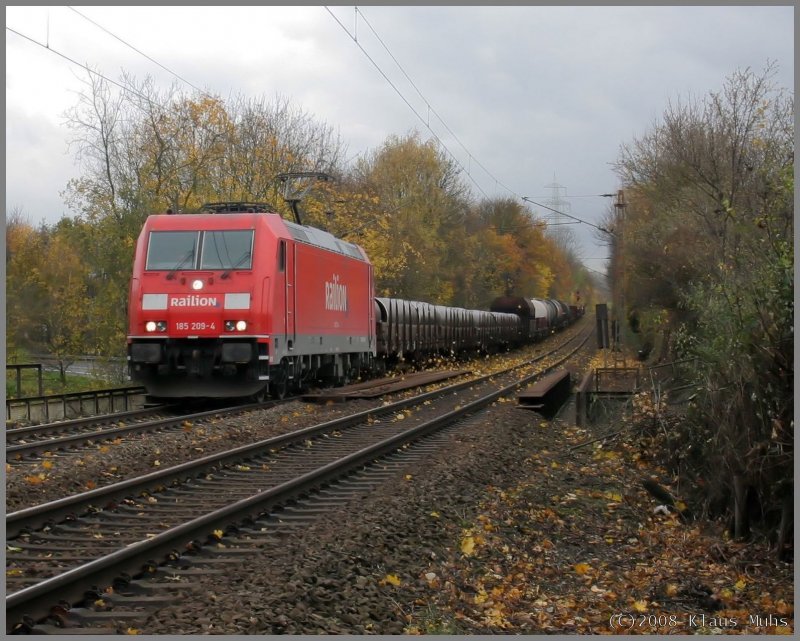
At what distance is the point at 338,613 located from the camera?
18.2 feet

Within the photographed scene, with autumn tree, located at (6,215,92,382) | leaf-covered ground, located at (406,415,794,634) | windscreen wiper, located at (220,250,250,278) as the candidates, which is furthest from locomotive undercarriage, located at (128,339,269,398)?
autumn tree, located at (6,215,92,382)

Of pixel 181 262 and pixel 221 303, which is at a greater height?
pixel 181 262

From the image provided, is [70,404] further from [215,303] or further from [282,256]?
[282,256]

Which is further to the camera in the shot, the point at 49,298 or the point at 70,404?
the point at 49,298

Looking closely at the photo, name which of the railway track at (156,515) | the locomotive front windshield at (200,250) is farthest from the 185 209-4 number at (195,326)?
the railway track at (156,515)

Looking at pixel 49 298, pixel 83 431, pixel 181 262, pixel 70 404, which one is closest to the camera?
pixel 83 431

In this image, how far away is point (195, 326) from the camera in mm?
16250

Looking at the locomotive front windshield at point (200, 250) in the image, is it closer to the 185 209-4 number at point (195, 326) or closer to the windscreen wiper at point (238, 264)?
the windscreen wiper at point (238, 264)

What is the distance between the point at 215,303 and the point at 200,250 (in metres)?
1.14

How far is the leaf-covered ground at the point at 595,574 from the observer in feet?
19.3

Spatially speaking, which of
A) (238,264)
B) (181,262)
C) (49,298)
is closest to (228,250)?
(238,264)

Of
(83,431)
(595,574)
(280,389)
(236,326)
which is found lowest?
(595,574)

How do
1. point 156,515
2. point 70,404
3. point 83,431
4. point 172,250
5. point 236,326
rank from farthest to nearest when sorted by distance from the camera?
point 70,404, point 172,250, point 236,326, point 83,431, point 156,515

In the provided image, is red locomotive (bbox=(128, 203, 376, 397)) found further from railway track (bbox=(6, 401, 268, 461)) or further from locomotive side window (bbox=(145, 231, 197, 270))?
railway track (bbox=(6, 401, 268, 461))
